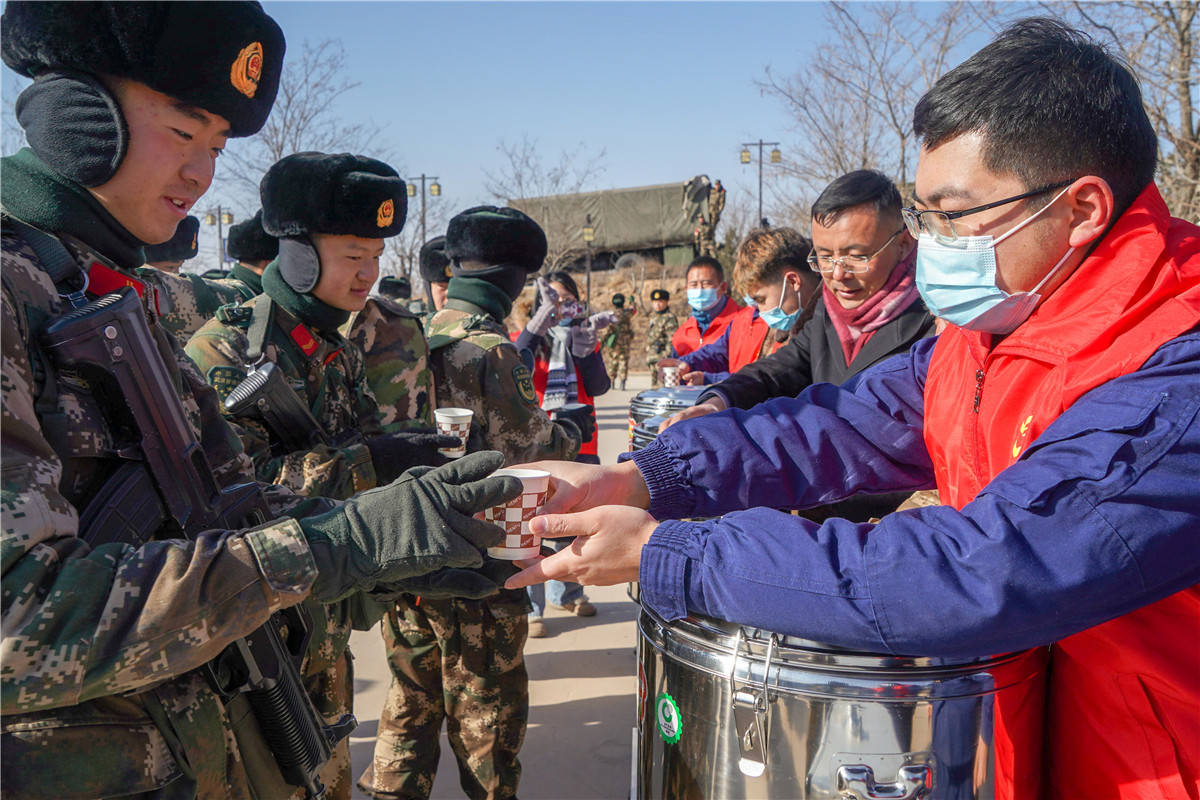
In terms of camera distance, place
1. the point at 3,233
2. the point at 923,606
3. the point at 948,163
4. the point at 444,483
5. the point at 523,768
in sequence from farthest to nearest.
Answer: the point at 523,768
the point at 948,163
the point at 444,483
the point at 3,233
the point at 923,606

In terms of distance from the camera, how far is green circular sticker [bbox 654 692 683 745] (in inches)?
67.7

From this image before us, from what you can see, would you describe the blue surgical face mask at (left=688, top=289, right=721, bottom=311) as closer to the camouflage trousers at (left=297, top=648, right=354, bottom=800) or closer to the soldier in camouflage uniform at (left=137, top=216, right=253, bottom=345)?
the soldier in camouflage uniform at (left=137, top=216, right=253, bottom=345)

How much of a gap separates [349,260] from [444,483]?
1780 millimetres

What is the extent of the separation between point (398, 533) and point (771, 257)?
4.10m

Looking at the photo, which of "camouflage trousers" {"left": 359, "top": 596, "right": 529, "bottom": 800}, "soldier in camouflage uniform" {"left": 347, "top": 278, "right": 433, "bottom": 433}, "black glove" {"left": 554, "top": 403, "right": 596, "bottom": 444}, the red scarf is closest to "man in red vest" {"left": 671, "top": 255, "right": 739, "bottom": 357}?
"black glove" {"left": 554, "top": 403, "right": 596, "bottom": 444}

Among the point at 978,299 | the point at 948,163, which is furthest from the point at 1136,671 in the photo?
the point at 948,163

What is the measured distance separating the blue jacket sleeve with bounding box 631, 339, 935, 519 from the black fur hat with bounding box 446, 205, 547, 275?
2.09 metres

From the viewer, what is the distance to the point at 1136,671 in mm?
1481

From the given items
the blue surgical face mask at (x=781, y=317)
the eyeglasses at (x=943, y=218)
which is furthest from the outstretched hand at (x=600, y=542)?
the blue surgical face mask at (x=781, y=317)

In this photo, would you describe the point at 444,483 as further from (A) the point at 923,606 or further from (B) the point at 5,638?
(A) the point at 923,606

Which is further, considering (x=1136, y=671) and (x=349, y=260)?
(x=349, y=260)

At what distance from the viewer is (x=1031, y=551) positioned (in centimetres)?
136

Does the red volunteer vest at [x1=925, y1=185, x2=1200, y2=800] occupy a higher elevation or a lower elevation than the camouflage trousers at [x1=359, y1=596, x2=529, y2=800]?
higher

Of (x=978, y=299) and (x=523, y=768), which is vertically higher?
(x=978, y=299)
